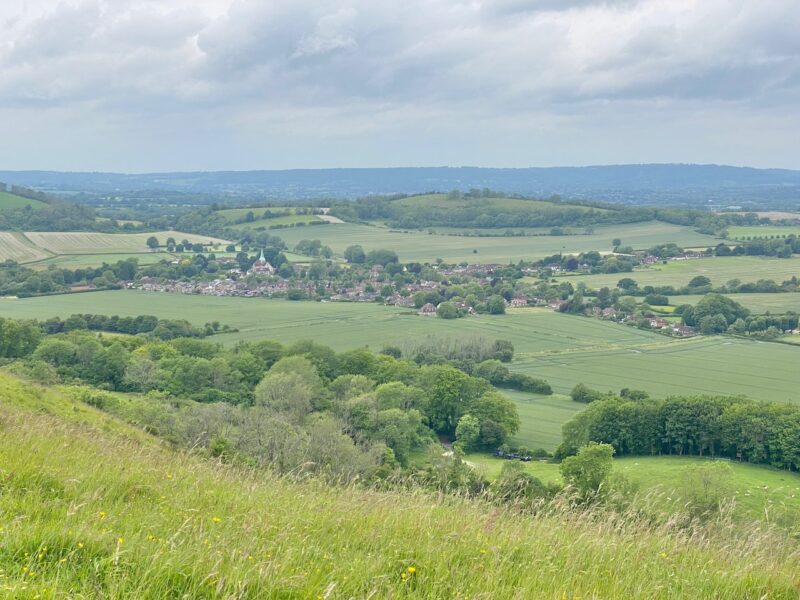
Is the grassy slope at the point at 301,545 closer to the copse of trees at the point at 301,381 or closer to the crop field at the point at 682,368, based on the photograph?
the copse of trees at the point at 301,381

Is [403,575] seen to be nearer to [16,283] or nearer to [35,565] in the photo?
[35,565]

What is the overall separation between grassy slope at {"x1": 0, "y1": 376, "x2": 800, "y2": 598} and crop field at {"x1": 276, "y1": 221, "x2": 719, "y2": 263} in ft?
377

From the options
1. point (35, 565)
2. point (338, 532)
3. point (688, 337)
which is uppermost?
point (35, 565)

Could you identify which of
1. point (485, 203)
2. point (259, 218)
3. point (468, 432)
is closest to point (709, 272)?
point (485, 203)

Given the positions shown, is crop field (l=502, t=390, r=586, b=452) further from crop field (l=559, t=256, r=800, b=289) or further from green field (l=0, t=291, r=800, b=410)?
crop field (l=559, t=256, r=800, b=289)

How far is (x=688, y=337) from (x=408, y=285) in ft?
135

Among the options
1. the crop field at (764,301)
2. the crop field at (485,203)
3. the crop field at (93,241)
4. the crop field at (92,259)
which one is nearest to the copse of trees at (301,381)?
the crop field at (764,301)

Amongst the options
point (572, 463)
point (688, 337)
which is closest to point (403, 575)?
point (572, 463)

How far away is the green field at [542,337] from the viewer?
52.4 metres

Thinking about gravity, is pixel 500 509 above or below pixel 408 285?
above

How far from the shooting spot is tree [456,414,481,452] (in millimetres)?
41375

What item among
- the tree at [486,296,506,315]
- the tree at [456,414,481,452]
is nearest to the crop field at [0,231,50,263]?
the tree at [486,296,506,315]

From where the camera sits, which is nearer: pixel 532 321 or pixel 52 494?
pixel 52 494

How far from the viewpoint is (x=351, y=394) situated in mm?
43906
